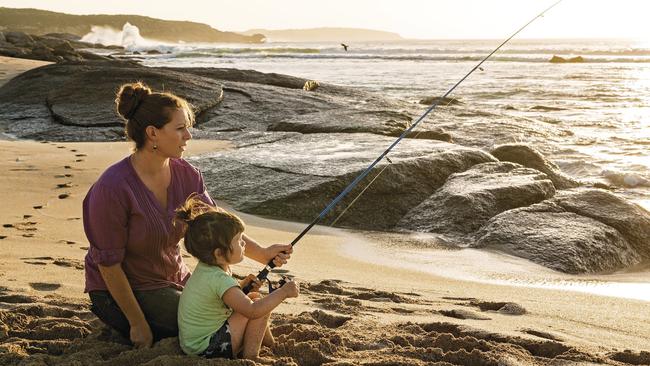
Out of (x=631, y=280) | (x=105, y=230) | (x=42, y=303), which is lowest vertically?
(x=631, y=280)

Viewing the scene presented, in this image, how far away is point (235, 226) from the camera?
3.30 metres

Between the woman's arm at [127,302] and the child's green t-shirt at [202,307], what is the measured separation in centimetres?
Answer: 20

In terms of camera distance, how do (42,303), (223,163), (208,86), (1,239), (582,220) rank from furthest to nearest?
1. (208,86)
2. (223,163)
3. (582,220)
4. (1,239)
5. (42,303)

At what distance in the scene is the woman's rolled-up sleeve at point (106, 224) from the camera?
340 centimetres

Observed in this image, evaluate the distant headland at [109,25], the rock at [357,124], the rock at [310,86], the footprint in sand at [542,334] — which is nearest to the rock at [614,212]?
the footprint in sand at [542,334]

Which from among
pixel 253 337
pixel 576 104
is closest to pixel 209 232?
pixel 253 337

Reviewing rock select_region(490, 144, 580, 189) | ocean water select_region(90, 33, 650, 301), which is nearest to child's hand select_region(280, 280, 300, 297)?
ocean water select_region(90, 33, 650, 301)

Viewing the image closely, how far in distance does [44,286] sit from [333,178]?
3.33 m

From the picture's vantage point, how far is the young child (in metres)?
3.30

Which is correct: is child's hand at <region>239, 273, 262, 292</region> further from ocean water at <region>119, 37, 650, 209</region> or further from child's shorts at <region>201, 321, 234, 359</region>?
ocean water at <region>119, 37, 650, 209</region>

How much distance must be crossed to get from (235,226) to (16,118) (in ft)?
33.2

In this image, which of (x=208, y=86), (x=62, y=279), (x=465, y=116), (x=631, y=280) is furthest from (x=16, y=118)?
(x=631, y=280)

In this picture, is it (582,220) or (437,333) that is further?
(582,220)

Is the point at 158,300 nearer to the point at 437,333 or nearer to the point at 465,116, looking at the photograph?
the point at 437,333
